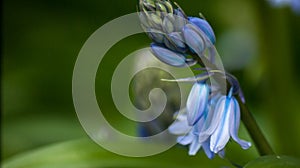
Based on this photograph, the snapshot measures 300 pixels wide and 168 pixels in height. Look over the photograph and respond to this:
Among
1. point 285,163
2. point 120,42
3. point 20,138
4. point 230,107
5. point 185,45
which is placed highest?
point 120,42

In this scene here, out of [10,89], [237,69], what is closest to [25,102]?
[10,89]

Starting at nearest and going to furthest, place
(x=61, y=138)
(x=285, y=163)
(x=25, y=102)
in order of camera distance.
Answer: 1. (x=285, y=163)
2. (x=61, y=138)
3. (x=25, y=102)

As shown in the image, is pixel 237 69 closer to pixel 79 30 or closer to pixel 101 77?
pixel 101 77

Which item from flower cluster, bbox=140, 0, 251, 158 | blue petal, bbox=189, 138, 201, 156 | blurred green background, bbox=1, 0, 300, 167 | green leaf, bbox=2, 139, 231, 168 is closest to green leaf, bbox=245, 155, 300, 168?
flower cluster, bbox=140, 0, 251, 158

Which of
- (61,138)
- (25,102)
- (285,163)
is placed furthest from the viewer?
(25,102)

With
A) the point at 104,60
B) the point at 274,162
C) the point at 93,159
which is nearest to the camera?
the point at 274,162

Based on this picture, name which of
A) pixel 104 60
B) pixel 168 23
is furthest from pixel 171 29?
pixel 104 60

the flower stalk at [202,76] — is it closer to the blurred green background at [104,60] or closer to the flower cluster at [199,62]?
the flower cluster at [199,62]

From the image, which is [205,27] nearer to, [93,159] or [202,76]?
[202,76]
